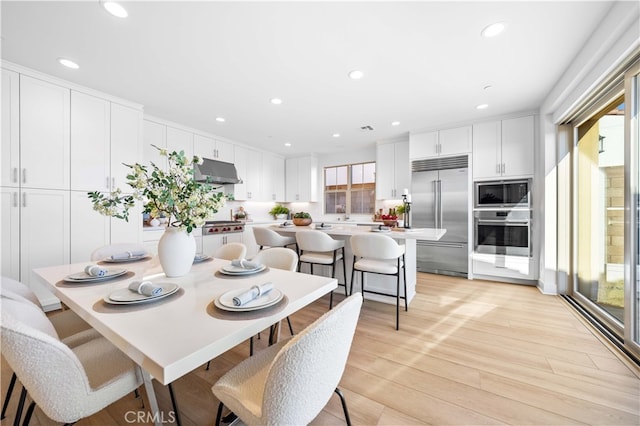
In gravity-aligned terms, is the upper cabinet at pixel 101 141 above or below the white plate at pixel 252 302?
above

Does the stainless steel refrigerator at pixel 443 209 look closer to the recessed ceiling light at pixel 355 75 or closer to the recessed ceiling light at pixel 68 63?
the recessed ceiling light at pixel 355 75

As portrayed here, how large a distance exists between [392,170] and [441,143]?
110cm

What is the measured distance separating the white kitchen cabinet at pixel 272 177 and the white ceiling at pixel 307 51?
7.90 ft

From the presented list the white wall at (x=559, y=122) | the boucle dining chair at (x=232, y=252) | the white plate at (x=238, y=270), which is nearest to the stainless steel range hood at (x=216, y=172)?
the boucle dining chair at (x=232, y=252)

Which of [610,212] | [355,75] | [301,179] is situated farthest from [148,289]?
[301,179]

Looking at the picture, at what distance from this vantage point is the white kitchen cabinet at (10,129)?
232cm

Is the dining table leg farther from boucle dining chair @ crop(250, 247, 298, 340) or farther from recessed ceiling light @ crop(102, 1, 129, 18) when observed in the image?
recessed ceiling light @ crop(102, 1, 129, 18)

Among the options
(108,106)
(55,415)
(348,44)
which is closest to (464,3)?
(348,44)

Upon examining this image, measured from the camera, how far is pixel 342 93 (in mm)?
2926

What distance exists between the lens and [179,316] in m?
0.91

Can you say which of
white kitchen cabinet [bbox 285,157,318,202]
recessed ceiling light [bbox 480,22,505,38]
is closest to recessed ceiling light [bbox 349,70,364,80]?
recessed ceiling light [bbox 480,22,505,38]

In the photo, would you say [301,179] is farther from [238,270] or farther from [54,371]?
[54,371]

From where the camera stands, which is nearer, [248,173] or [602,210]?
[602,210]

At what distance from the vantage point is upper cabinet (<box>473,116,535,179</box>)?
3.54m
